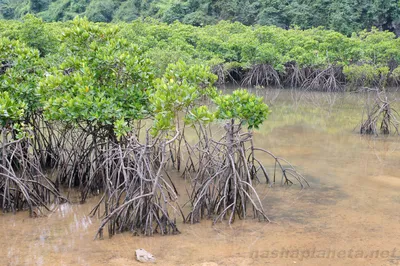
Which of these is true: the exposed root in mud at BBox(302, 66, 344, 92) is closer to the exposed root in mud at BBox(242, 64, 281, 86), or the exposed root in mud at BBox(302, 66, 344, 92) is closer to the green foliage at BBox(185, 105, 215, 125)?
the exposed root in mud at BBox(242, 64, 281, 86)

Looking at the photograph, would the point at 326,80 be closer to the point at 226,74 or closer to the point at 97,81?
the point at 226,74

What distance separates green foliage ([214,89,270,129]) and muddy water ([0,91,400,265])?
4.10ft

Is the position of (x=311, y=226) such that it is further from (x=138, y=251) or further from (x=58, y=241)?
(x=58, y=241)

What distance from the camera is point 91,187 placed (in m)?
7.19

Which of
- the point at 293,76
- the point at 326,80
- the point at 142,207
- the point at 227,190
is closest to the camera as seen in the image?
the point at 142,207

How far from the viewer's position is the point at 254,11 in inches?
1219

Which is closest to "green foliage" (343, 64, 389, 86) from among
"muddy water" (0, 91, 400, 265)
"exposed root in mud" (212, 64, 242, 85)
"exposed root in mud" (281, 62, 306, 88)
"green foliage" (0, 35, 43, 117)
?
"exposed root in mud" (281, 62, 306, 88)

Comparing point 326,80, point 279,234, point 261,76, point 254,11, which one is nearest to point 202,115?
point 279,234

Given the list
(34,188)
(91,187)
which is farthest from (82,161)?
(34,188)

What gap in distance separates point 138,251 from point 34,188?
215 cm

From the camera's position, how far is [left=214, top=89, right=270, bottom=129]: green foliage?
21.1 feet

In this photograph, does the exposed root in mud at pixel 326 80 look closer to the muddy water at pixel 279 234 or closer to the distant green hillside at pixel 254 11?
the distant green hillside at pixel 254 11

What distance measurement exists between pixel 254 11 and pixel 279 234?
87.0ft

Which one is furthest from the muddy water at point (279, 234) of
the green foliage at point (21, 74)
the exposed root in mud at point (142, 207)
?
the green foliage at point (21, 74)
